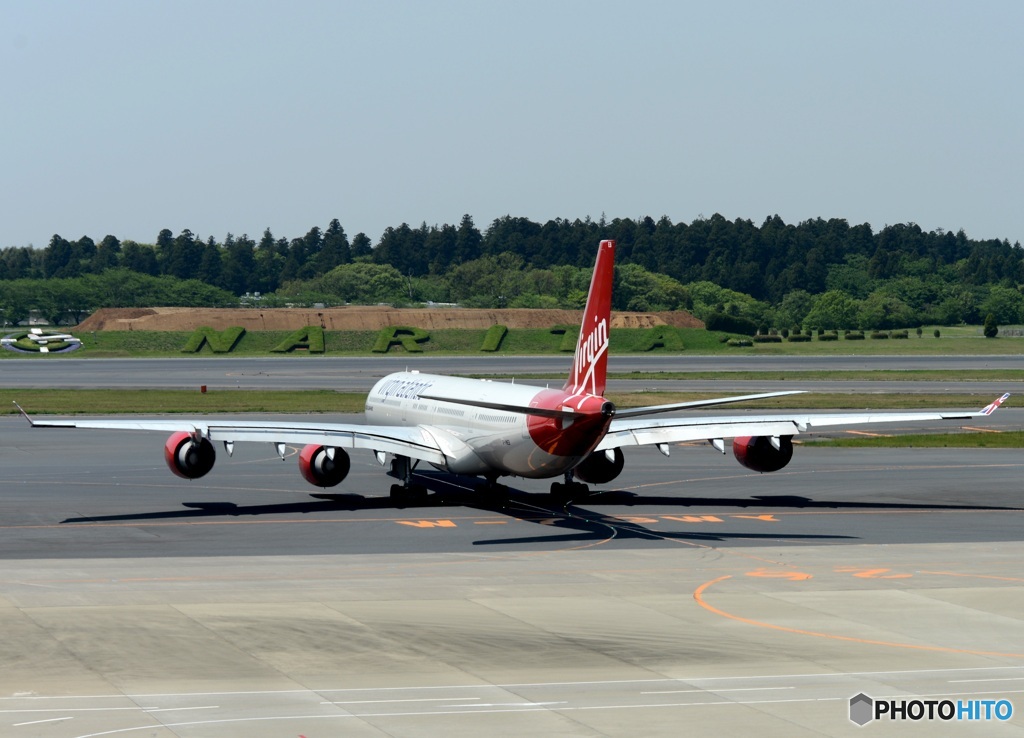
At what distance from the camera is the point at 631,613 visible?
105 ft

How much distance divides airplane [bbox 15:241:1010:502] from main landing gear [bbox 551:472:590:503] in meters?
0.04

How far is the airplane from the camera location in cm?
4481

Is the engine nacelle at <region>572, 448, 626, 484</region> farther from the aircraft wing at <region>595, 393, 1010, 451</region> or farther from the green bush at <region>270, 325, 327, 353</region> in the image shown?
the green bush at <region>270, 325, 327, 353</region>

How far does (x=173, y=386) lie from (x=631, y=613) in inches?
3727

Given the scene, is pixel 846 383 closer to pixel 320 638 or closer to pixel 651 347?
pixel 651 347

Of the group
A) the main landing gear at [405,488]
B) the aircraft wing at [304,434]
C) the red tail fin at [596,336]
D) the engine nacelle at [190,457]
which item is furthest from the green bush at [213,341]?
the red tail fin at [596,336]

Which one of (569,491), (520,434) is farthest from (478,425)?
(569,491)

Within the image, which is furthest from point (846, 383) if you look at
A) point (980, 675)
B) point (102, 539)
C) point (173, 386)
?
point (980, 675)

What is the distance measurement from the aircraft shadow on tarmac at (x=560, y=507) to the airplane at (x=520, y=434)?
0.93 m

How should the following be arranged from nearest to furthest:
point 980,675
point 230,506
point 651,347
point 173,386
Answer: point 980,675, point 230,506, point 173,386, point 651,347

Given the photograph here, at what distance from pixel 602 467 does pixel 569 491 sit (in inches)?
64.9

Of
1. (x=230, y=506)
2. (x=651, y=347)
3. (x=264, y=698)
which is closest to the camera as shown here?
(x=264, y=698)

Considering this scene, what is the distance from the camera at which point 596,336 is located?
148 feet

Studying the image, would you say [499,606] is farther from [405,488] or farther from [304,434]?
[405,488]
